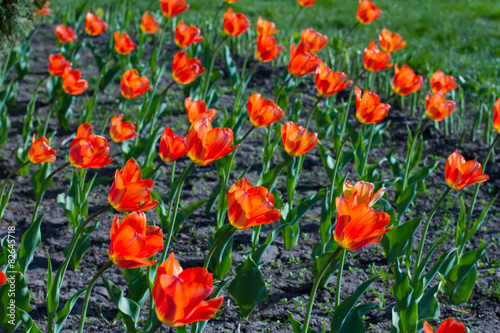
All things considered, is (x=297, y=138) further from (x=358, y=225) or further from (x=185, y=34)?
(x=185, y=34)

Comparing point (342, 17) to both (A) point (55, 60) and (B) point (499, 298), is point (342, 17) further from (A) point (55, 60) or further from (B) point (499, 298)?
(B) point (499, 298)

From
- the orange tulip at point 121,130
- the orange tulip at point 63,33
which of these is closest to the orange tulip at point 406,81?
the orange tulip at point 121,130

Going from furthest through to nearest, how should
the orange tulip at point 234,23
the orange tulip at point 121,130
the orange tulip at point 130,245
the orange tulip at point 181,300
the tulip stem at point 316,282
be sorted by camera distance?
the orange tulip at point 234,23 → the orange tulip at point 121,130 → the tulip stem at point 316,282 → the orange tulip at point 130,245 → the orange tulip at point 181,300

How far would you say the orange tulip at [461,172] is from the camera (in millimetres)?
2020

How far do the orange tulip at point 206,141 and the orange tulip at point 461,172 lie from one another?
31.0 inches

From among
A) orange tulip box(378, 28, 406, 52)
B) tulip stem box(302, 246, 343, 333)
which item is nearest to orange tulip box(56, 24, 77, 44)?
orange tulip box(378, 28, 406, 52)

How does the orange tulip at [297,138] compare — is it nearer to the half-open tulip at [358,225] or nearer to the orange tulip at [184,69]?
the half-open tulip at [358,225]

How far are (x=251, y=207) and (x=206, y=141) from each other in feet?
0.96

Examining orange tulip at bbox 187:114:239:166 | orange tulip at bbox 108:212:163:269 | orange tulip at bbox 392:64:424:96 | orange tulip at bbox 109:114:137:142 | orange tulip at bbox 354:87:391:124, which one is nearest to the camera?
orange tulip at bbox 108:212:163:269

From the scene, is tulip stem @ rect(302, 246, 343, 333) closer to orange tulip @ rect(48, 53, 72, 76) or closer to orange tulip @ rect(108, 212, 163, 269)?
orange tulip @ rect(108, 212, 163, 269)

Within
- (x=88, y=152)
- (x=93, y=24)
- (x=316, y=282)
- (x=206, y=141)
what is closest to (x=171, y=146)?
(x=206, y=141)

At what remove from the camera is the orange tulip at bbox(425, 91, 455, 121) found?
2621 mm

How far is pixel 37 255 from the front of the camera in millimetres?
2564

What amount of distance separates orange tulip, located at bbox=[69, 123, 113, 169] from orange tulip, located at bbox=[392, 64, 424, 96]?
1.57m
